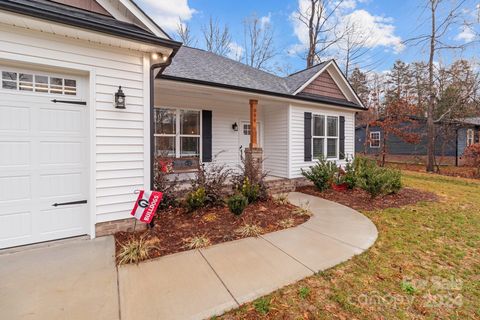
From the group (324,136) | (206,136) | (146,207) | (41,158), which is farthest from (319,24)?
(41,158)

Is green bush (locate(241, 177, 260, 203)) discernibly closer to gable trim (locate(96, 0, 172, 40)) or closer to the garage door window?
gable trim (locate(96, 0, 172, 40))

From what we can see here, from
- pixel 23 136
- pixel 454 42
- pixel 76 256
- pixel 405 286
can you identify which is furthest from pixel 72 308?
pixel 454 42

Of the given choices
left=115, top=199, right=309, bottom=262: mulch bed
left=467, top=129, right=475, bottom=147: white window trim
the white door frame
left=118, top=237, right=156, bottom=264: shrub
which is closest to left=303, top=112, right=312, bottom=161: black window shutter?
left=115, top=199, right=309, bottom=262: mulch bed

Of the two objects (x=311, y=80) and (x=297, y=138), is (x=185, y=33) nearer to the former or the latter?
(x=311, y=80)

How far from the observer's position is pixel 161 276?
8.51 ft

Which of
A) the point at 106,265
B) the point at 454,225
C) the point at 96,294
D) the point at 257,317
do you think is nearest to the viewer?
the point at 257,317

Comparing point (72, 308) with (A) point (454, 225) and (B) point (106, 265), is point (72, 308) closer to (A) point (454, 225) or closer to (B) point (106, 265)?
(B) point (106, 265)

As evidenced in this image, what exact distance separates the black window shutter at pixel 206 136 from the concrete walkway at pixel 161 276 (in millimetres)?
4324

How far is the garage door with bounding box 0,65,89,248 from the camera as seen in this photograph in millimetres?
3141

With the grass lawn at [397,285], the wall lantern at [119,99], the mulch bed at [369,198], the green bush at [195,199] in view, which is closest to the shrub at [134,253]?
the grass lawn at [397,285]

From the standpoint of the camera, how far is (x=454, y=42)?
12.2m

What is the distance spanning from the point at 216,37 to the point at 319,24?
306 inches

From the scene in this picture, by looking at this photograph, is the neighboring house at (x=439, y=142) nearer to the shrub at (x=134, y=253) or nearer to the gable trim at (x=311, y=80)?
the gable trim at (x=311, y=80)

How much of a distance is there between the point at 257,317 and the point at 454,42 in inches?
680
